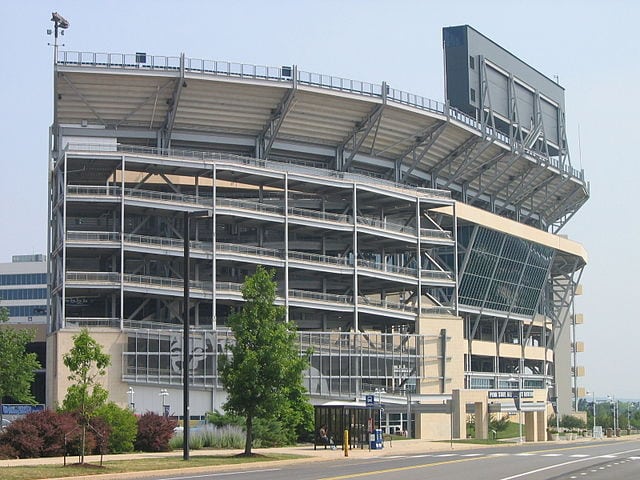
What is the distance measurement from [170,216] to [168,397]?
1418 cm

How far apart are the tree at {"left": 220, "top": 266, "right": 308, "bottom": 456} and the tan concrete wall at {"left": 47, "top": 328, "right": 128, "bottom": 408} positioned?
29969 millimetres

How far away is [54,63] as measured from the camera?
7875 cm

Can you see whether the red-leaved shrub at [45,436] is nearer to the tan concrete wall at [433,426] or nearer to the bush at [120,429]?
the bush at [120,429]

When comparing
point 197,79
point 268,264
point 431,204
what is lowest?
point 268,264

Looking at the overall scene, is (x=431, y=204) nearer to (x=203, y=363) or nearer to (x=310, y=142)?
(x=310, y=142)

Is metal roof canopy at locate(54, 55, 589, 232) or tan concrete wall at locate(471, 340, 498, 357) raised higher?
metal roof canopy at locate(54, 55, 589, 232)

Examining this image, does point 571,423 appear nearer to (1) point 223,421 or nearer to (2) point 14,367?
(2) point 14,367

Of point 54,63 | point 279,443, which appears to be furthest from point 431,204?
point 279,443

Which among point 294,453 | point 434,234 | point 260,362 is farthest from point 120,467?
point 434,234

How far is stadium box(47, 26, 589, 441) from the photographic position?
80000 mm

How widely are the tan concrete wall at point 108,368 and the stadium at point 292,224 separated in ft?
0.45

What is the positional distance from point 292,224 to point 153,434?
39252mm

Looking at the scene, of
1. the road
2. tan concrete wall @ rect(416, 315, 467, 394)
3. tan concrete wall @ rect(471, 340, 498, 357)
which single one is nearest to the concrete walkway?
the road

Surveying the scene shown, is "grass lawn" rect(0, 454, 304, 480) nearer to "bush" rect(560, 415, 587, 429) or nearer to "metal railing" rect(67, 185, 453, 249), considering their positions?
"metal railing" rect(67, 185, 453, 249)
